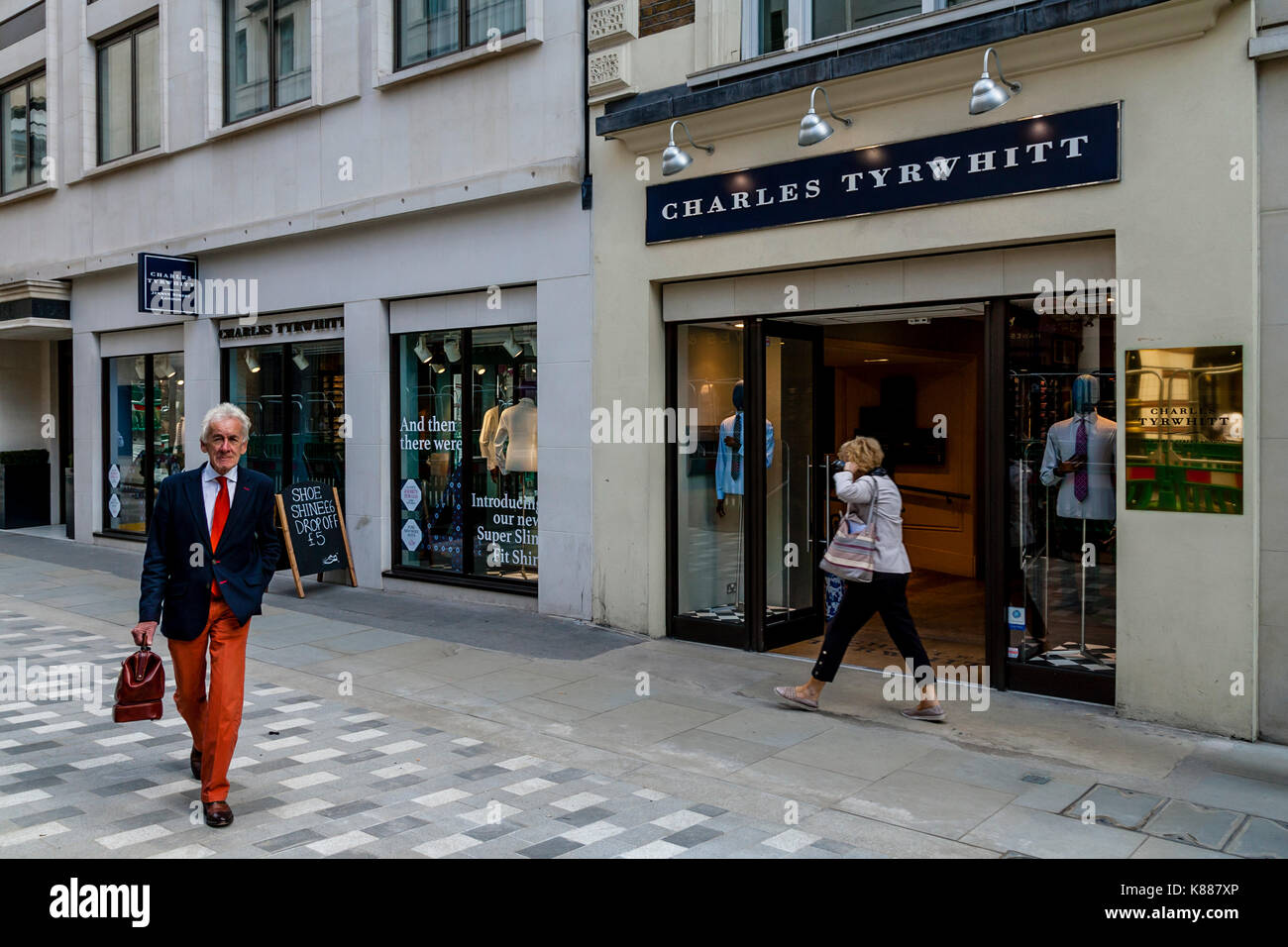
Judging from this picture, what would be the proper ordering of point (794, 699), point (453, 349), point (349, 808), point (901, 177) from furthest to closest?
point (453, 349)
point (901, 177)
point (794, 699)
point (349, 808)

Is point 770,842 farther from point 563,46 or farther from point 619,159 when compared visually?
point 563,46

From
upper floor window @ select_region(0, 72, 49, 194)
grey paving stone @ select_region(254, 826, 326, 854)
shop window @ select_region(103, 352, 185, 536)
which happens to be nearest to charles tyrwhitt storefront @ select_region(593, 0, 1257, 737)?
grey paving stone @ select_region(254, 826, 326, 854)

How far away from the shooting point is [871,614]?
705cm

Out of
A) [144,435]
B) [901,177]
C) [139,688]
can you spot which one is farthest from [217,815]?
[144,435]

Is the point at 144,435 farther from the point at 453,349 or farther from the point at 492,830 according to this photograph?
the point at 492,830

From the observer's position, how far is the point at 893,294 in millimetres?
8180

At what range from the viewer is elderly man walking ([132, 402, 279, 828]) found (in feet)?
16.9

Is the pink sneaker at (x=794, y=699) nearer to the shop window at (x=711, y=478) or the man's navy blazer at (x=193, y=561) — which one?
the shop window at (x=711, y=478)

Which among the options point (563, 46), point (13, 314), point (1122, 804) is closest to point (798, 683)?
point (1122, 804)

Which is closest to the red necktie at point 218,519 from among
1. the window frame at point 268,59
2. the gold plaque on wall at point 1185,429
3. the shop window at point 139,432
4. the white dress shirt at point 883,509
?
the white dress shirt at point 883,509

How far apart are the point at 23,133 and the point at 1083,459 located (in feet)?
58.0

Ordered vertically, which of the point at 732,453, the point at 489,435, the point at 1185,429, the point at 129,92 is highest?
the point at 129,92

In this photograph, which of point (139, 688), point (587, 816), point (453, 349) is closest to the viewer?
point (139, 688)

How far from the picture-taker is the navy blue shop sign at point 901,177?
7.05 m
